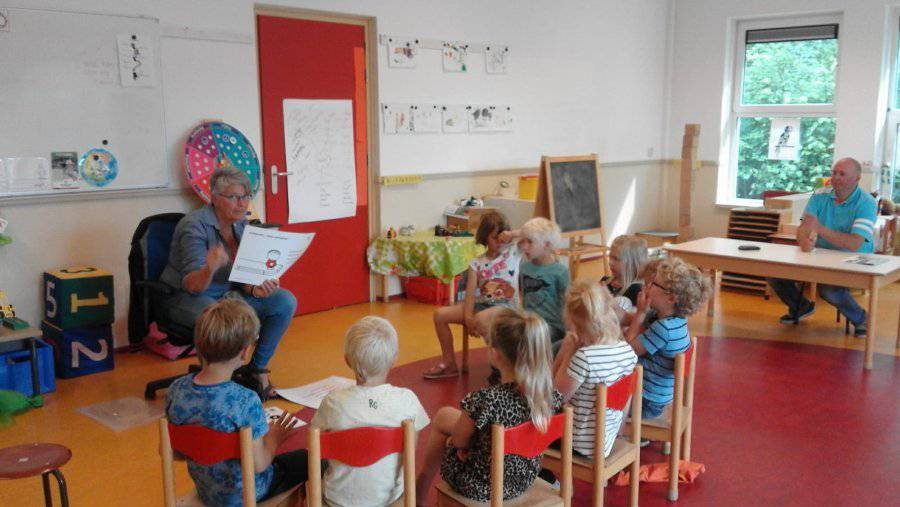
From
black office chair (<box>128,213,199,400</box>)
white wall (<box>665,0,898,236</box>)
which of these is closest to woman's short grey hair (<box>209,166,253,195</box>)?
black office chair (<box>128,213,199,400</box>)

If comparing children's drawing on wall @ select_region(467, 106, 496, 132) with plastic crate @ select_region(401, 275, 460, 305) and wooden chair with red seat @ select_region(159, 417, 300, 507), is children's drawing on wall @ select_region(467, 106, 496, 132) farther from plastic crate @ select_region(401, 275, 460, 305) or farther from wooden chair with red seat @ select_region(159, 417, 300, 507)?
wooden chair with red seat @ select_region(159, 417, 300, 507)

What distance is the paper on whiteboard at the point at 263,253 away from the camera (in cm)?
363

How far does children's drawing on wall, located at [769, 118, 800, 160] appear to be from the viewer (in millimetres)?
7961

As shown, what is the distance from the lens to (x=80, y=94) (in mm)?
4441

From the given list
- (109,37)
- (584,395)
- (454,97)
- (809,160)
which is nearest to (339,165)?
(454,97)

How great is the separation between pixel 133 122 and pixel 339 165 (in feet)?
5.10

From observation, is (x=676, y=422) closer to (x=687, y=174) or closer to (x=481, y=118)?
(x=481, y=118)

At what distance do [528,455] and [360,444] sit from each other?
0.45 meters

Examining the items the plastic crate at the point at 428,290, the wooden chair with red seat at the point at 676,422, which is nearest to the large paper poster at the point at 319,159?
the plastic crate at the point at 428,290

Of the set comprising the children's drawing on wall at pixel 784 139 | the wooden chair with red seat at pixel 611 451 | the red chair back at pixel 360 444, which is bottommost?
the wooden chair with red seat at pixel 611 451

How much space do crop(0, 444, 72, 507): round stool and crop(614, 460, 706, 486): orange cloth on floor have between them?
193cm

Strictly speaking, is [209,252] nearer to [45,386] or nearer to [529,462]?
[45,386]

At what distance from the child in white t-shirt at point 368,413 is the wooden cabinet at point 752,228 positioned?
4.85 m

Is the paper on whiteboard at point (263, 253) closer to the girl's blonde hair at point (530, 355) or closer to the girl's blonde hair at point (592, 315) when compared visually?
the girl's blonde hair at point (592, 315)
